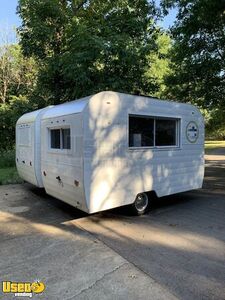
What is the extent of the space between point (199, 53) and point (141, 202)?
953cm

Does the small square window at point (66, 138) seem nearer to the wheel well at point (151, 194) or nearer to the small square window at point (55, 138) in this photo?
the small square window at point (55, 138)

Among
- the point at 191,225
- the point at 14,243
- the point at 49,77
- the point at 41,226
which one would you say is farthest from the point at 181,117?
the point at 49,77

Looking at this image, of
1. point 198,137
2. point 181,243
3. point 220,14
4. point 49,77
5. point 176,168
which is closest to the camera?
point 181,243

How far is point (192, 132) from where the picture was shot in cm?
793

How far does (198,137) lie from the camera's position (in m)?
8.12

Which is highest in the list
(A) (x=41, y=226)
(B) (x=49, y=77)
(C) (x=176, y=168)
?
(B) (x=49, y=77)

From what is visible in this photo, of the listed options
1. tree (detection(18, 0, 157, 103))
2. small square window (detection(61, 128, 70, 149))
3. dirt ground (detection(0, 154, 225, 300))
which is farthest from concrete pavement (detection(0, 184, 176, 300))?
tree (detection(18, 0, 157, 103))

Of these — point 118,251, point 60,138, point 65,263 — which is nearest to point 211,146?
point 60,138

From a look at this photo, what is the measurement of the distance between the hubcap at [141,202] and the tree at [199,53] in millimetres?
8389

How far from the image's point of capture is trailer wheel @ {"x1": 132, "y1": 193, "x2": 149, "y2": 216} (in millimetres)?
6687

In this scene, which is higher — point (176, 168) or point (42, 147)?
point (42, 147)

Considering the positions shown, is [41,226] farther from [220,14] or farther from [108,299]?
[220,14]

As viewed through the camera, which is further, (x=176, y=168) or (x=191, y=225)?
(x=176, y=168)

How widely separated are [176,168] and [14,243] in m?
4.15
